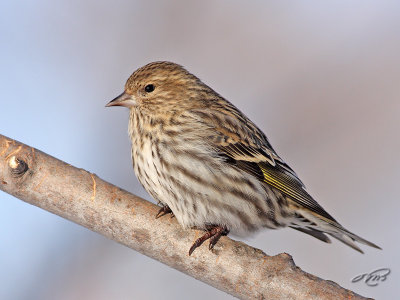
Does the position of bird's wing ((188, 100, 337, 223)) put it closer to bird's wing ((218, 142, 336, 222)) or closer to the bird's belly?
bird's wing ((218, 142, 336, 222))

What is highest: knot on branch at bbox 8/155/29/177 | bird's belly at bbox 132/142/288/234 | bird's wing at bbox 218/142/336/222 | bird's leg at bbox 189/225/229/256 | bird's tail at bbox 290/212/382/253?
bird's wing at bbox 218/142/336/222

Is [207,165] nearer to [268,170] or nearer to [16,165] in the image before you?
[268,170]

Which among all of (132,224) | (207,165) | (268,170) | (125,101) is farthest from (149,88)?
(132,224)

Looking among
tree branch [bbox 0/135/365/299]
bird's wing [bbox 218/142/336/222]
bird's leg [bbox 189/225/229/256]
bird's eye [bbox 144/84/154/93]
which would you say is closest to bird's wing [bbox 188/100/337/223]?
bird's wing [bbox 218/142/336/222]

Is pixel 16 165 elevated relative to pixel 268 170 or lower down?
lower down

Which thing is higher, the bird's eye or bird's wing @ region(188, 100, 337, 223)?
the bird's eye

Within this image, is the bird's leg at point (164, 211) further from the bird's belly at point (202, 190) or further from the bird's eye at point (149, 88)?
the bird's eye at point (149, 88)

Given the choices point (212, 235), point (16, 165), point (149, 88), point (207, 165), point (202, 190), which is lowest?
point (16, 165)
